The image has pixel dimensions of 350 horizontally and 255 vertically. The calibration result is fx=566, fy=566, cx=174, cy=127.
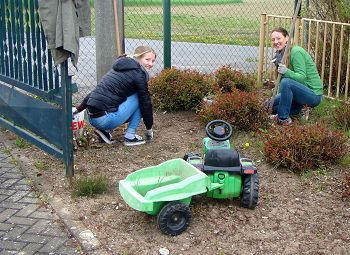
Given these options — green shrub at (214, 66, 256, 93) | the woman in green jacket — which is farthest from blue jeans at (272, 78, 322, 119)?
green shrub at (214, 66, 256, 93)

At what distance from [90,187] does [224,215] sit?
1.15 metres

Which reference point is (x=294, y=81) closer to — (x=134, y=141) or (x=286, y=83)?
(x=286, y=83)

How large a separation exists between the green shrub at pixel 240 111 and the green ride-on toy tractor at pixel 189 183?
5.17ft

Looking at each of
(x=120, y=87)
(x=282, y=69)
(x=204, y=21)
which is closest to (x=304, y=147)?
(x=282, y=69)

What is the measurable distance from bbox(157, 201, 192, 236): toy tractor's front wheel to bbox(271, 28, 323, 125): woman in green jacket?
2.73 m

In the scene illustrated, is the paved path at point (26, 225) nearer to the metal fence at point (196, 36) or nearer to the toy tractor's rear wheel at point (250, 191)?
the toy tractor's rear wheel at point (250, 191)

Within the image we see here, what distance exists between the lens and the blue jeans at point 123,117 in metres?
5.76

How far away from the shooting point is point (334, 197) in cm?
465

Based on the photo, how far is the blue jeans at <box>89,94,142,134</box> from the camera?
227 inches

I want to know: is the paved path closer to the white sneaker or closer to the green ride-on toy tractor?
the green ride-on toy tractor

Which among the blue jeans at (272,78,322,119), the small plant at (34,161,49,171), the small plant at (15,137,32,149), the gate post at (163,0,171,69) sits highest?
the gate post at (163,0,171,69)

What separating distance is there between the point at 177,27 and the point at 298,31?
10.3 meters

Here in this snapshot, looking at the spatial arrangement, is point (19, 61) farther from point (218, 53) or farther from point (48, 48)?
point (218, 53)

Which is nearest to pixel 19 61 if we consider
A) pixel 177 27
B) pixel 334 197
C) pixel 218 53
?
pixel 334 197
